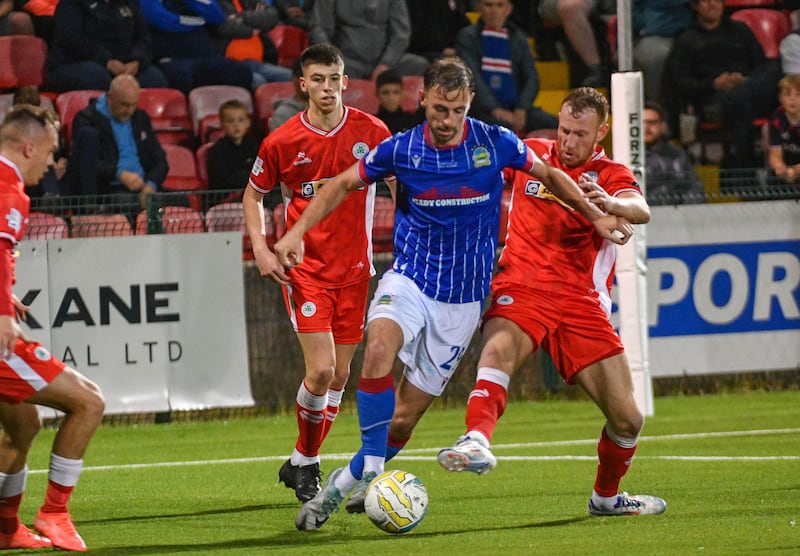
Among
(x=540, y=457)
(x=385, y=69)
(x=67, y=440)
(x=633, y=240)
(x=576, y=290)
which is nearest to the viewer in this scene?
(x=67, y=440)

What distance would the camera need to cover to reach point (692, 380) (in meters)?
14.2

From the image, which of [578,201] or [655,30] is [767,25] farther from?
[578,201]

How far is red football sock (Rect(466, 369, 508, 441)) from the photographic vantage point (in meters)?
6.58

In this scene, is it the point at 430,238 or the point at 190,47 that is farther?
the point at 190,47

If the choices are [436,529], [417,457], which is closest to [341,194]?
[436,529]

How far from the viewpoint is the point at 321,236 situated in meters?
8.51

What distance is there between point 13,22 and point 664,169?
679 cm

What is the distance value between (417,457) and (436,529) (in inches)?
131

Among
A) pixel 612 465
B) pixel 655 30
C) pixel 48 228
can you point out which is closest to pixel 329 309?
pixel 612 465

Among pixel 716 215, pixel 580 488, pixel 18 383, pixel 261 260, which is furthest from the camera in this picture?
pixel 716 215

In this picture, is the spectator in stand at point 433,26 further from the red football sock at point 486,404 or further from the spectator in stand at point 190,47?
the red football sock at point 486,404

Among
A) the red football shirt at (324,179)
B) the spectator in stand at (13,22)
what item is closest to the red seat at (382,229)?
the spectator in stand at (13,22)

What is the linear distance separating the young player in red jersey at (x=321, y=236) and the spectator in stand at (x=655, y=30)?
891 cm

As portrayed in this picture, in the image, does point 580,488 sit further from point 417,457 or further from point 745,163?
point 745,163
